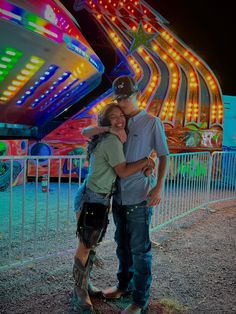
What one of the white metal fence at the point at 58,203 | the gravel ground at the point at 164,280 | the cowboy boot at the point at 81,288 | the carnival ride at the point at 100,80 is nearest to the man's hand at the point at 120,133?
the cowboy boot at the point at 81,288

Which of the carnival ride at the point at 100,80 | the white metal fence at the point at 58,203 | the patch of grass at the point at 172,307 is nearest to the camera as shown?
the patch of grass at the point at 172,307

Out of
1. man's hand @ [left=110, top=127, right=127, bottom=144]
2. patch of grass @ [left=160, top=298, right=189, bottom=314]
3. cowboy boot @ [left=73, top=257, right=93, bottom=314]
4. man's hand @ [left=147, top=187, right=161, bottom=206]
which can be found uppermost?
man's hand @ [left=110, top=127, right=127, bottom=144]

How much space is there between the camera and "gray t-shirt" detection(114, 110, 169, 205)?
2.71 meters

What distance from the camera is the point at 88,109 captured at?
387 inches

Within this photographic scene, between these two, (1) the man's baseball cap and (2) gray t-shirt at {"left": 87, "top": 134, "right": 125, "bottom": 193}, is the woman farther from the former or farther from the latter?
(1) the man's baseball cap

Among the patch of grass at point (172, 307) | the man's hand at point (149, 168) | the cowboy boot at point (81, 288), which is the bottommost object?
the patch of grass at point (172, 307)

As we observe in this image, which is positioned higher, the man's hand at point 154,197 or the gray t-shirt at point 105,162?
the gray t-shirt at point 105,162

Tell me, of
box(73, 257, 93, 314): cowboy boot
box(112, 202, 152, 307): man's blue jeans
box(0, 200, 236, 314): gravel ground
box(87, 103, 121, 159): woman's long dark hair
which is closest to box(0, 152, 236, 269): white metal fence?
box(0, 200, 236, 314): gravel ground

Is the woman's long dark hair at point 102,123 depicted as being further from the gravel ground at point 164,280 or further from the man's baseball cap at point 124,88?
the gravel ground at point 164,280

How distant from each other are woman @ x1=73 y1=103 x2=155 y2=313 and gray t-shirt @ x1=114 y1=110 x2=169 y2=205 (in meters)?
0.10

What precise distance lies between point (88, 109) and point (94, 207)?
24.4ft

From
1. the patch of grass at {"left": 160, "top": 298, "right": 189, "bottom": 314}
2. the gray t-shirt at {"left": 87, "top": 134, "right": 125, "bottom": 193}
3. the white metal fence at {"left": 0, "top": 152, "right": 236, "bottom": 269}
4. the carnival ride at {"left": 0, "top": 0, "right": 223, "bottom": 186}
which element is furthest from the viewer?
the carnival ride at {"left": 0, "top": 0, "right": 223, "bottom": 186}

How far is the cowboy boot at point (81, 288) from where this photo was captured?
9.00 feet

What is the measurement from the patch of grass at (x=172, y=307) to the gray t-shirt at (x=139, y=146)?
3.57ft
